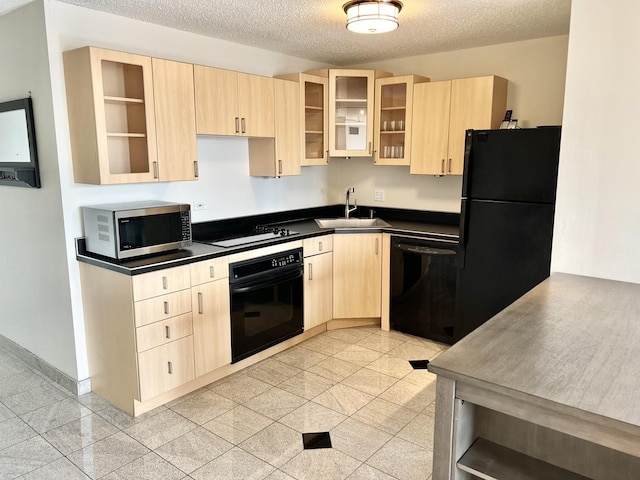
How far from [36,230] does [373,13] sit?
2558 millimetres

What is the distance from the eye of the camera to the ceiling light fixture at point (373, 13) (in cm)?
263

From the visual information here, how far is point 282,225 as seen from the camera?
4.18 metres

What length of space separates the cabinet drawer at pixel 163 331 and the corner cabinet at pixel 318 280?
113cm

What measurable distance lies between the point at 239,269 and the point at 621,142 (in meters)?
2.31

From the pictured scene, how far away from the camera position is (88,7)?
111 inches

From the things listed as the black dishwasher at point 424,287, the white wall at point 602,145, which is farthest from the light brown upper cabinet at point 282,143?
the white wall at point 602,145

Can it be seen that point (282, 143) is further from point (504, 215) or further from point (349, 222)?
point (504, 215)

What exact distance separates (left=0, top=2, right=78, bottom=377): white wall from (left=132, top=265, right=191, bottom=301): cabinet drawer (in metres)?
0.65

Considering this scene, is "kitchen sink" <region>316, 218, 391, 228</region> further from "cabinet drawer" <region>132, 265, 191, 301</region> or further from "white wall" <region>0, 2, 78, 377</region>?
"white wall" <region>0, 2, 78, 377</region>

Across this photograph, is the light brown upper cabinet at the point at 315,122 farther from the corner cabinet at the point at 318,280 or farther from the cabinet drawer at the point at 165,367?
the cabinet drawer at the point at 165,367

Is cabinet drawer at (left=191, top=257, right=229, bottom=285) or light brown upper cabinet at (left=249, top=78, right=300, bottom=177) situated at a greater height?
light brown upper cabinet at (left=249, top=78, right=300, bottom=177)

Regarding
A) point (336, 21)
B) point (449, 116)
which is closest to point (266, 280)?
point (336, 21)

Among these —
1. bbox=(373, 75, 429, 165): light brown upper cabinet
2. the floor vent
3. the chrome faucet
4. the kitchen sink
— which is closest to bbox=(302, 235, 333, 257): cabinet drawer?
the kitchen sink

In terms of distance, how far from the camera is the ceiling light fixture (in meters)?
2.63
